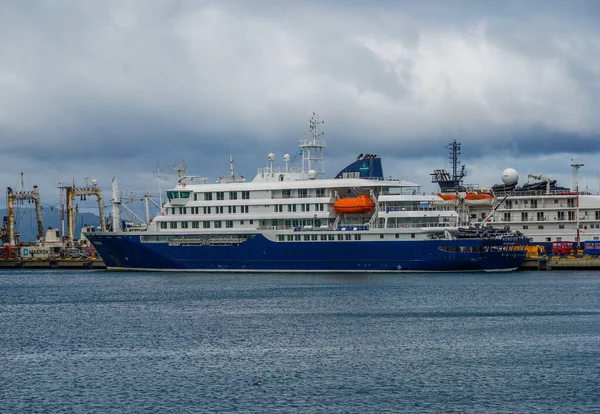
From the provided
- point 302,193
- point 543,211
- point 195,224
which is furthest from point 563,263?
point 195,224

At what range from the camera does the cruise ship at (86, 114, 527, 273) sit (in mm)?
78750

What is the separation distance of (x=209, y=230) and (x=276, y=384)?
1955 inches

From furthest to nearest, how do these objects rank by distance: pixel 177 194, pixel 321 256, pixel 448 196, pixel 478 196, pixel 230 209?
pixel 448 196
pixel 478 196
pixel 177 194
pixel 230 209
pixel 321 256

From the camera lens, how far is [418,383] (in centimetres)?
3584

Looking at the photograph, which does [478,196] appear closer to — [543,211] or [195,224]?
[543,211]

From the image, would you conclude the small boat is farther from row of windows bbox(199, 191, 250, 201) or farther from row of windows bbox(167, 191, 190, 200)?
row of windows bbox(167, 191, 190, 200)

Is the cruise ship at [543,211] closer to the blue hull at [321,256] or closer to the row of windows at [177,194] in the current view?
the blue hull at [321,256]

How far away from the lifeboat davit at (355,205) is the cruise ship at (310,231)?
0.26 ft

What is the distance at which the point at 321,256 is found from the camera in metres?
81.1

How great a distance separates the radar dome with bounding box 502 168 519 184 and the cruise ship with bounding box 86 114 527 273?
20.7 m

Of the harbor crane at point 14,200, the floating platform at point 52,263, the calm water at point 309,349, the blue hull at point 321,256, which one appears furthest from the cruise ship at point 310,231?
the harbor crane at point 14,200

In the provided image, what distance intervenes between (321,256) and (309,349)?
38.1 meters

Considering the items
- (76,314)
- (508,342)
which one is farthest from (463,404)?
(76,314)

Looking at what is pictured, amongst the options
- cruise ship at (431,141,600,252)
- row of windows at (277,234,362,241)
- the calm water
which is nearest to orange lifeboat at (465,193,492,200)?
cruise ship at (431,141,600,252)
